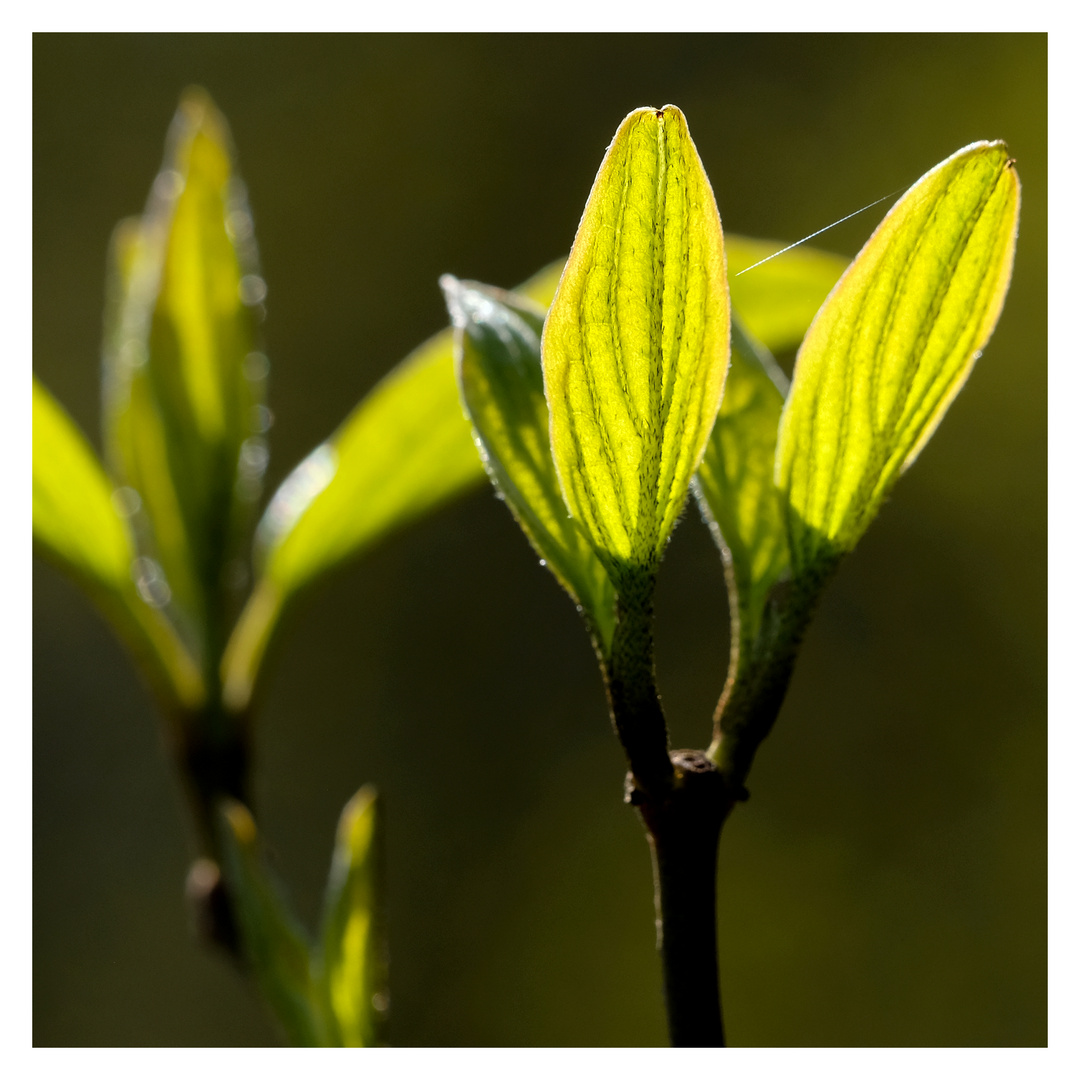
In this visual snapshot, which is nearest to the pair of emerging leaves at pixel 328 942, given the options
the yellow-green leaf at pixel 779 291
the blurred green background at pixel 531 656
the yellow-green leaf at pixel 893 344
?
the yellow-green leaf at pixel 893 344

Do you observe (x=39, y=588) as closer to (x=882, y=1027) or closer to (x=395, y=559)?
(x=395, y=559)

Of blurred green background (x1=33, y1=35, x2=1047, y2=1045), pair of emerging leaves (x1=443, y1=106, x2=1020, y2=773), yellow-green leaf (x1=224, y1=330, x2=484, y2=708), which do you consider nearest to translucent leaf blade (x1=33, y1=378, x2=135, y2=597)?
yellow-green leaf (x1=224, y1=330, x2=484, y2=708)

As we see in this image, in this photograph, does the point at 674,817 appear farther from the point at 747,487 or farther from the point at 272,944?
the point at 272,944

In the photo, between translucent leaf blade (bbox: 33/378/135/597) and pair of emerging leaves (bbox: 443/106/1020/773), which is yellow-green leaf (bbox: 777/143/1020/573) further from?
translucent leaf blade (bbox: 33/378/135/597)

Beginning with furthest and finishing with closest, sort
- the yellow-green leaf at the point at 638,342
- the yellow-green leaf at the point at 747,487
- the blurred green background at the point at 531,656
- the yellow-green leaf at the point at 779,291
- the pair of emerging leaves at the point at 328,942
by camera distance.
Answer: the blurred green background at the point at 531,656
the yellow-green leaf at the point at 779,291
the pair of emerging leaves at the point at 328,942
the yellow-green leaf at the point at 747,487
the yellow-green leaf at the point at 638,342

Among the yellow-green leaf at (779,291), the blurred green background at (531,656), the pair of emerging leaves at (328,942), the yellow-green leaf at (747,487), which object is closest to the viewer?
the yellow-green leaf at (747,487)

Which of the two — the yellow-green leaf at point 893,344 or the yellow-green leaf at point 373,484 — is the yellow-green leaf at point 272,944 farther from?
the yellow-green leaf at point 893,344
